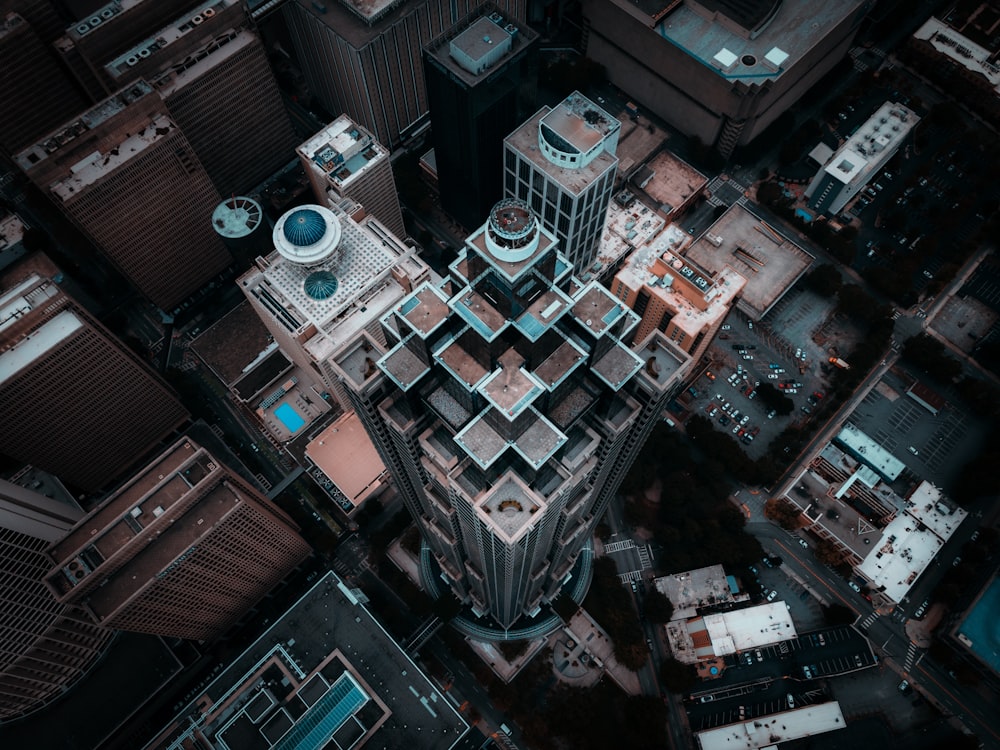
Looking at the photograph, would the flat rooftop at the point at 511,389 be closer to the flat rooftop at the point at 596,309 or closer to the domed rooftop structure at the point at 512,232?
the flat rooftop at the point at 596,309

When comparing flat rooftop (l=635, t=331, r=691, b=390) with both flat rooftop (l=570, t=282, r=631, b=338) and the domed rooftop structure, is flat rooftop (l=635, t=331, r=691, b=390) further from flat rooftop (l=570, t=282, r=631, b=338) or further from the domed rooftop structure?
the domed rooftop structure

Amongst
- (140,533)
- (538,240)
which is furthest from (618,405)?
(140,533)

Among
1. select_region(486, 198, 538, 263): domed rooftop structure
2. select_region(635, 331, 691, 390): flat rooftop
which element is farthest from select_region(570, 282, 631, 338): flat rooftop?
select_region(486, 198, 538, 263): domed rooftop structure

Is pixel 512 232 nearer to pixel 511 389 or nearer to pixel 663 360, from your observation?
pixel 511 389

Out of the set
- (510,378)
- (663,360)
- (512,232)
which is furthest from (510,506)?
(512,232)

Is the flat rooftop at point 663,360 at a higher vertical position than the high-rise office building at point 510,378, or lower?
lower

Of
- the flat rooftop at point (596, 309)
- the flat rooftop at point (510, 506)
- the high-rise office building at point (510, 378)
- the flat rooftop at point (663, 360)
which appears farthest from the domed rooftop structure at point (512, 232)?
the flat rooftop at point (510, 506)

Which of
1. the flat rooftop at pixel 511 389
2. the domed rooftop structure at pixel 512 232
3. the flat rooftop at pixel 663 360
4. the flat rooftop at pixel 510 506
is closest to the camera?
the domed rooftop structure at pixel 512 232

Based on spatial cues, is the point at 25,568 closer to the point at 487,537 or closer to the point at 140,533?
the point at 140,533
